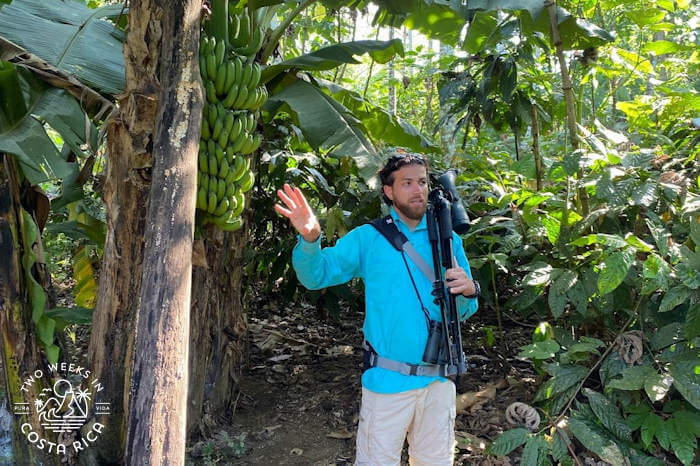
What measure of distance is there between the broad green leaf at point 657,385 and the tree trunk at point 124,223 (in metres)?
2.40

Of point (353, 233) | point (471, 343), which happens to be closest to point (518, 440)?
point (353, 233)

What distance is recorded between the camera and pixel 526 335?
4793mm

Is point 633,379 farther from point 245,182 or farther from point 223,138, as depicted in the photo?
point 223,138

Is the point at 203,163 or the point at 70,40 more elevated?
the point at 70,40

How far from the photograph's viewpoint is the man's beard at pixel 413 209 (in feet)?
8.11

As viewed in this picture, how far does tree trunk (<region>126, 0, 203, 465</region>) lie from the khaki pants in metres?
1.07

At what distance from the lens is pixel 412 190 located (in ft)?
8.09

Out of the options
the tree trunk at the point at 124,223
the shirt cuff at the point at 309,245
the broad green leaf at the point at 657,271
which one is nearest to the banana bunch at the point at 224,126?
the tree trunk at the point at 124,223

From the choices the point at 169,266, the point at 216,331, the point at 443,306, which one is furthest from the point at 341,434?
the point at 169,266

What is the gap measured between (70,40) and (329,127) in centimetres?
140

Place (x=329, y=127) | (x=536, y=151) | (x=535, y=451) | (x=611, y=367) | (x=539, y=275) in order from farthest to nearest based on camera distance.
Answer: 1. (x=536, y=151)
2. (x=329, y=127)
3. (x=539, y=275)
4. (x=611, y=367)
5. (x=535, y=451)

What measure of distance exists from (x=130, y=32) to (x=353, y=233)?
120 centimetres

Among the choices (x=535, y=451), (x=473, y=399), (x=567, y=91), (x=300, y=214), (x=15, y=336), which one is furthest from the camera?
(x=473, y=399)

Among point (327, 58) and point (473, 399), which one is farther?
point (473, 399)
